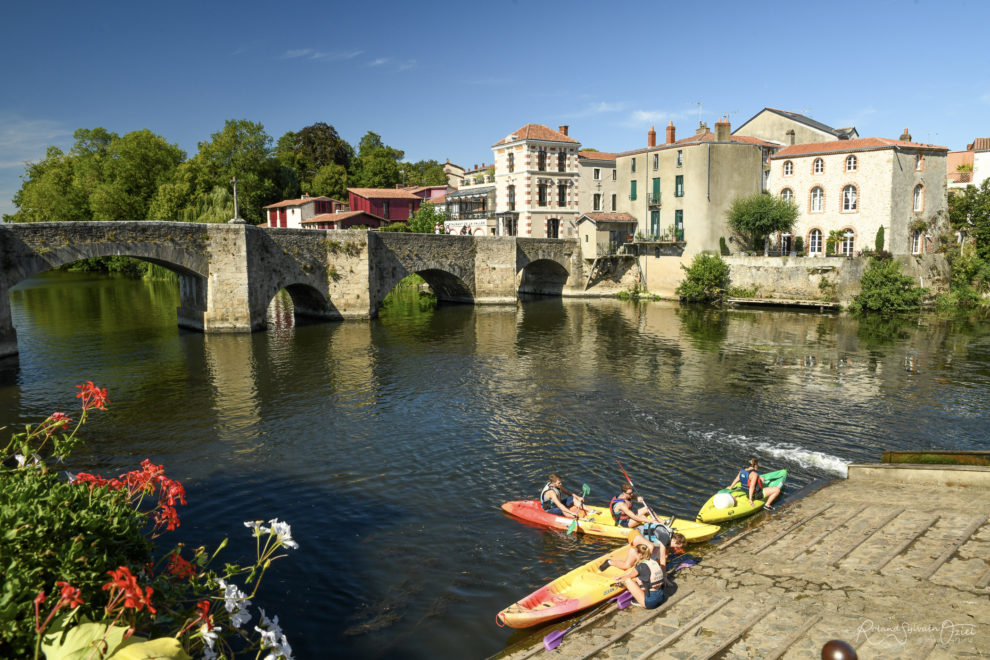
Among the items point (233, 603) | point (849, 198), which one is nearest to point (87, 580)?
point (233, 603)

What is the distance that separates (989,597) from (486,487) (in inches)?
357

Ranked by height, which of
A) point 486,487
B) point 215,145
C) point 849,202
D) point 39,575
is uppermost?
point 215,145

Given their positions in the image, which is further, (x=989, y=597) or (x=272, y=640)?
(x=989, y=597)

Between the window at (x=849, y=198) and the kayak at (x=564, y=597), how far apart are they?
45.3 m

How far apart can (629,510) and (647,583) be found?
2943 mm

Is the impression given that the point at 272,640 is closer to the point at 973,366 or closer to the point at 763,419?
the point at 763,419

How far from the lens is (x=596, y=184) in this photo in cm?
5666

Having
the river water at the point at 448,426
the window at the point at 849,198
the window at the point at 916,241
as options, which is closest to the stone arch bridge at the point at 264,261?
the river water at the point at 448,426

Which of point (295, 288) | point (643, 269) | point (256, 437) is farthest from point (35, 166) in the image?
point (256, 437)

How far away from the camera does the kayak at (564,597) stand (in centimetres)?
928

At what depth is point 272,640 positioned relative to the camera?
4793mm

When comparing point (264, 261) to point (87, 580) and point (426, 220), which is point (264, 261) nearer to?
point (426, 220)

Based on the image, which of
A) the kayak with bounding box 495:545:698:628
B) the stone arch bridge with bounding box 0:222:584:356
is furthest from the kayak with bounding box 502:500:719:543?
the stone arch bridge with bounding box 0:222:584:356

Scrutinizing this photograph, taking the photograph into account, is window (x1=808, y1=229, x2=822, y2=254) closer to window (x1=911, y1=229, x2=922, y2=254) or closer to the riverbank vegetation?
window (x1=911, y1=229, x2=922, y2=254)
